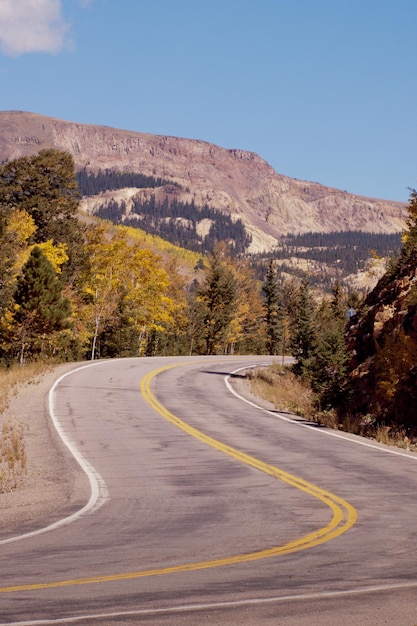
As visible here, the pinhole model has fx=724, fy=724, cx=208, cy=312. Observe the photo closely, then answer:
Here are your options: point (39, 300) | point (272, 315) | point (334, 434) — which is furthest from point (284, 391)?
point (272, 315)

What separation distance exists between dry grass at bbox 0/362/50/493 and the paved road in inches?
54.1

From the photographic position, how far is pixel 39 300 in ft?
132

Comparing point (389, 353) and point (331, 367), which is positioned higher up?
point (389, 353)

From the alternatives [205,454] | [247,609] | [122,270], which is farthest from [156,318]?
[247,609]

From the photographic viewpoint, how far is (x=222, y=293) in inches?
3009

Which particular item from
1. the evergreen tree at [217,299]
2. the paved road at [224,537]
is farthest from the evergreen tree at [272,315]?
the paved road at [224,537]

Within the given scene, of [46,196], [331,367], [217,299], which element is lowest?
[331,367]

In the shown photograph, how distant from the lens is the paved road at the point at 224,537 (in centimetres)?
558

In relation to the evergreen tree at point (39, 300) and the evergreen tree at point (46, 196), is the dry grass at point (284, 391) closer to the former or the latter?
the evergreen tree at point (39, 300)

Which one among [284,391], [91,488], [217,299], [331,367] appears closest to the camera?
[91,488]

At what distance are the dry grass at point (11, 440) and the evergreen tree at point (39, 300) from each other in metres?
9.26

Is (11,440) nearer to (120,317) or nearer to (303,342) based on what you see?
(303,342)

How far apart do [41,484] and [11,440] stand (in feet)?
15.9

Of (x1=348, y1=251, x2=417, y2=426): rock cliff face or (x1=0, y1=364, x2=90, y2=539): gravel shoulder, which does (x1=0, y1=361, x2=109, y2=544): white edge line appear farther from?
(x1=348, y1=251, x2=417, y2=426): rock cliff face
